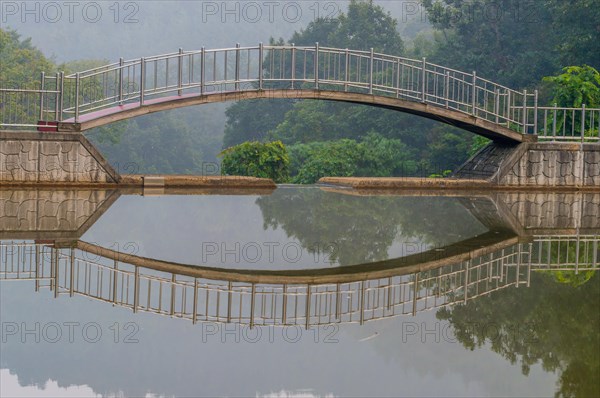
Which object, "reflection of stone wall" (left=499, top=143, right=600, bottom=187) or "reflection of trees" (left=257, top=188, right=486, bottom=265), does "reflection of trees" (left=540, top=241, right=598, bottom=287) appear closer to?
"reflection of trees" (left=257, top=188, right=486, bottom=265)

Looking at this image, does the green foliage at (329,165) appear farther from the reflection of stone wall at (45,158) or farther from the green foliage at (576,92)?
the reflection of stone wall at (45,158)

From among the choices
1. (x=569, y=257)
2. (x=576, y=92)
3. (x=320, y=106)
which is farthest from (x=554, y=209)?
Answer: (x=320, y=106)

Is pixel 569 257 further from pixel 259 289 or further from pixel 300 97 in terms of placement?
pixel 300 97

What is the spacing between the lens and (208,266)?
24.5 ft

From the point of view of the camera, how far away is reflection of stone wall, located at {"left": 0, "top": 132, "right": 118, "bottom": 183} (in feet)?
48.3

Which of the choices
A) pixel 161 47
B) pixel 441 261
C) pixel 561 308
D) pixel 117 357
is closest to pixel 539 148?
pixel 441 261

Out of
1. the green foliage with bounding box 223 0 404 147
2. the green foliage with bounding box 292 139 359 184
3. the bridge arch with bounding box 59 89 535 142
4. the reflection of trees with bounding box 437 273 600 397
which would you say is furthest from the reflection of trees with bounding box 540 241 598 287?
the green foliage with bounding box 223 0 404 147

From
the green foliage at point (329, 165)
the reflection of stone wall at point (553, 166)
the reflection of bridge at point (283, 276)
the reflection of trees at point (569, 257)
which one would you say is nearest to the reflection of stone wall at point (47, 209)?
the reflection of bridge at point (283, 276)

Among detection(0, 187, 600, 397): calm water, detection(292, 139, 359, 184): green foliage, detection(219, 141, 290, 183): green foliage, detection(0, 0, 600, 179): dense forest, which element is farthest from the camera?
detection(0, 0, 600, 179): dense forest

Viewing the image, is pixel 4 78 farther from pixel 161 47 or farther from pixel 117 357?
pixel 161 47

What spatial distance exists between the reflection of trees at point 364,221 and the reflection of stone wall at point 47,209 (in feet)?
6.05

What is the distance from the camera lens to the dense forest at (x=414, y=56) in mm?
31986

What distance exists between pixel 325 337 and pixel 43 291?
1975 millimetres

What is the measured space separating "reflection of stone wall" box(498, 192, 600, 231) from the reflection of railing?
3286 millimetres
